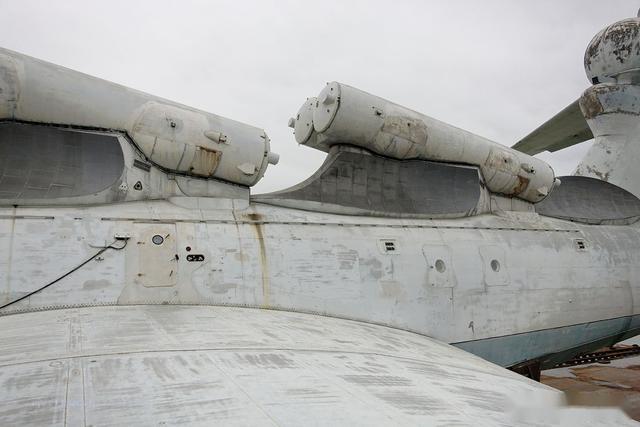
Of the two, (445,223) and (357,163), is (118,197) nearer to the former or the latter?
(357,163)

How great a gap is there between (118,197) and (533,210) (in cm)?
684

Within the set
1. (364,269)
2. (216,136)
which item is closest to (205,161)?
(216,136)

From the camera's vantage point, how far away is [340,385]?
2.86 meters

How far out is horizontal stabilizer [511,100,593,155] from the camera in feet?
38.5

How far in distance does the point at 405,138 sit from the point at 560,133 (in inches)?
269

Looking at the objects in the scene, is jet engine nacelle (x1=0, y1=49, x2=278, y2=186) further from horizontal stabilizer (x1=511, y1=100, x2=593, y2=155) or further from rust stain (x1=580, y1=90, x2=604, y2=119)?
horizontal stabilizer (x1=511, y1=100, x2=593, y2=155)

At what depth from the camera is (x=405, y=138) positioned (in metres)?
7.11

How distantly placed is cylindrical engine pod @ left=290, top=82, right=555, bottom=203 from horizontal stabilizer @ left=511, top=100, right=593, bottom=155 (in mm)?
3635

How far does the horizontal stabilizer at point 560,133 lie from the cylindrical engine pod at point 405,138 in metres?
3.63

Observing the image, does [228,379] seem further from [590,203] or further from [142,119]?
[590,203]

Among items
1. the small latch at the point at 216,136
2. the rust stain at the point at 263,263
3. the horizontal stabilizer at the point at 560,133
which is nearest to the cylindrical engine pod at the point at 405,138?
the small latch at the point at 216,136

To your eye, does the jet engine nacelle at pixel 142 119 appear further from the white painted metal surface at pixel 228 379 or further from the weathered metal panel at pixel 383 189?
the white painted metal surface at pixel 228 379

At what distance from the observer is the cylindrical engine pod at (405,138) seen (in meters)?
6.65

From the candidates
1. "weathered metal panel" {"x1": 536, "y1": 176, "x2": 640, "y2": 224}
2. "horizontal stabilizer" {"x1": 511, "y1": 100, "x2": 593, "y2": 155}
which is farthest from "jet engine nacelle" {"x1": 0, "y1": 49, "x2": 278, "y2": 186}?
"horizontal stabilizer" {"x1": 511, "y1": 100, "x2": 593, "y2": 155}
